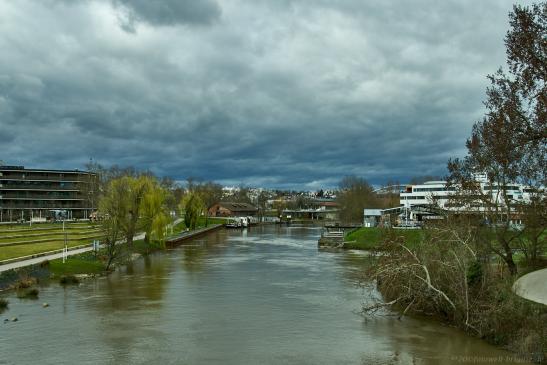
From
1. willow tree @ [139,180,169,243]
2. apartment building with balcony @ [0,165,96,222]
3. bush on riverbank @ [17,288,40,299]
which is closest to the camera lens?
bush on riverbank @ [17,288,40,299]

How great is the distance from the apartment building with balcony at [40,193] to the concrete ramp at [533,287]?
108577mm

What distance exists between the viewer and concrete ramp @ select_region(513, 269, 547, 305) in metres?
19.2

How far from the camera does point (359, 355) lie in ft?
58.8

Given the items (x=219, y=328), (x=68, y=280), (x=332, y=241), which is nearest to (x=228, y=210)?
(x=332, y=241)

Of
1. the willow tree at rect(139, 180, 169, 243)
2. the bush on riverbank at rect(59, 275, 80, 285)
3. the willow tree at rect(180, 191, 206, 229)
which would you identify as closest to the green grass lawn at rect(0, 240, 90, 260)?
the bush on riverbank at rect(59, 275, 80, 285)

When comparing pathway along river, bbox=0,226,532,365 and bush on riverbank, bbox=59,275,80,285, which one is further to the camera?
bush on riverbank, bbox=59,275,80,285

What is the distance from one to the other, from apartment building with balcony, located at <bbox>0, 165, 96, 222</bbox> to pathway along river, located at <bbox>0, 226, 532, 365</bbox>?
9585 cm

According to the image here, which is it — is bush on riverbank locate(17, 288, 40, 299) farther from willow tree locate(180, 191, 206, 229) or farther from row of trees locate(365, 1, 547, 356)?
willow tree locate(180, 191, 206, 229)

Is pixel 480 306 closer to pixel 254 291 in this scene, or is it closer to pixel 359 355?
pixel 359 355

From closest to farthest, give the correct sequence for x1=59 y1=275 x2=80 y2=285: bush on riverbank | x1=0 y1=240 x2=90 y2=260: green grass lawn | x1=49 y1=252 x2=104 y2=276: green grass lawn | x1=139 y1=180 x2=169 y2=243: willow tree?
1. x1=59 y1=275 x2=80 y2=285: bush on riverbank
2. x1=49 y1=252 x2=104 y2=276: green grass lawn
3. x1=0 y1=240 x2=90 y2=260: green grass lawn
4. x1=139 y1=180 x2=169 y2=243: willow tree

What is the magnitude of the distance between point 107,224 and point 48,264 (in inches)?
267

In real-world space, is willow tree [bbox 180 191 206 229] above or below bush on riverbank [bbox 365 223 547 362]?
above

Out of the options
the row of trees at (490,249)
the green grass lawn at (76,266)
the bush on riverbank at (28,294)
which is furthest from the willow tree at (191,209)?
the row of trees at (490,249)

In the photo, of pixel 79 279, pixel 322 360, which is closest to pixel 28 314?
pixel 79 279
